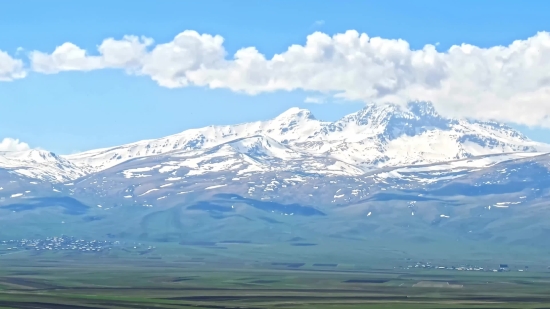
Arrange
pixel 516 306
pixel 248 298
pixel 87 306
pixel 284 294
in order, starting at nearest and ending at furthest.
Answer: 1. pixel 87 306
2. pixel 516 306
3. pixel 248 298
4. pixel 284 294

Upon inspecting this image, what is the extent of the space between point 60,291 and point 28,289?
7509mm

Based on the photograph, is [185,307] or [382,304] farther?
[382,304]

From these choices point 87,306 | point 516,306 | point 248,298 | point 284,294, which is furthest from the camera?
point 284,294

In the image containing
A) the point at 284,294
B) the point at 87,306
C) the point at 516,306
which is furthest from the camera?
the point at 284,294

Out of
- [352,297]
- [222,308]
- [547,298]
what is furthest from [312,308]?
[547,298]

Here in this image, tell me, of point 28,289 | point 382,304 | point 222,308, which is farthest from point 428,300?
point 28,289

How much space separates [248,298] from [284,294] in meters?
13.4

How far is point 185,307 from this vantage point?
160250mm

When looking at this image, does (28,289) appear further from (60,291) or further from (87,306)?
(87,306)

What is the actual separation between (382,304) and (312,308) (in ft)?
54.1

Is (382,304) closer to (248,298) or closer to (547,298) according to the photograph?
(248,298)

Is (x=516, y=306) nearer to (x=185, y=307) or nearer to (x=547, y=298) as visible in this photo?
(x=547, y=298)

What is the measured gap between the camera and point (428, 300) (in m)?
183

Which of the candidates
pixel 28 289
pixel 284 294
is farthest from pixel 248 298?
pixel 28 289
